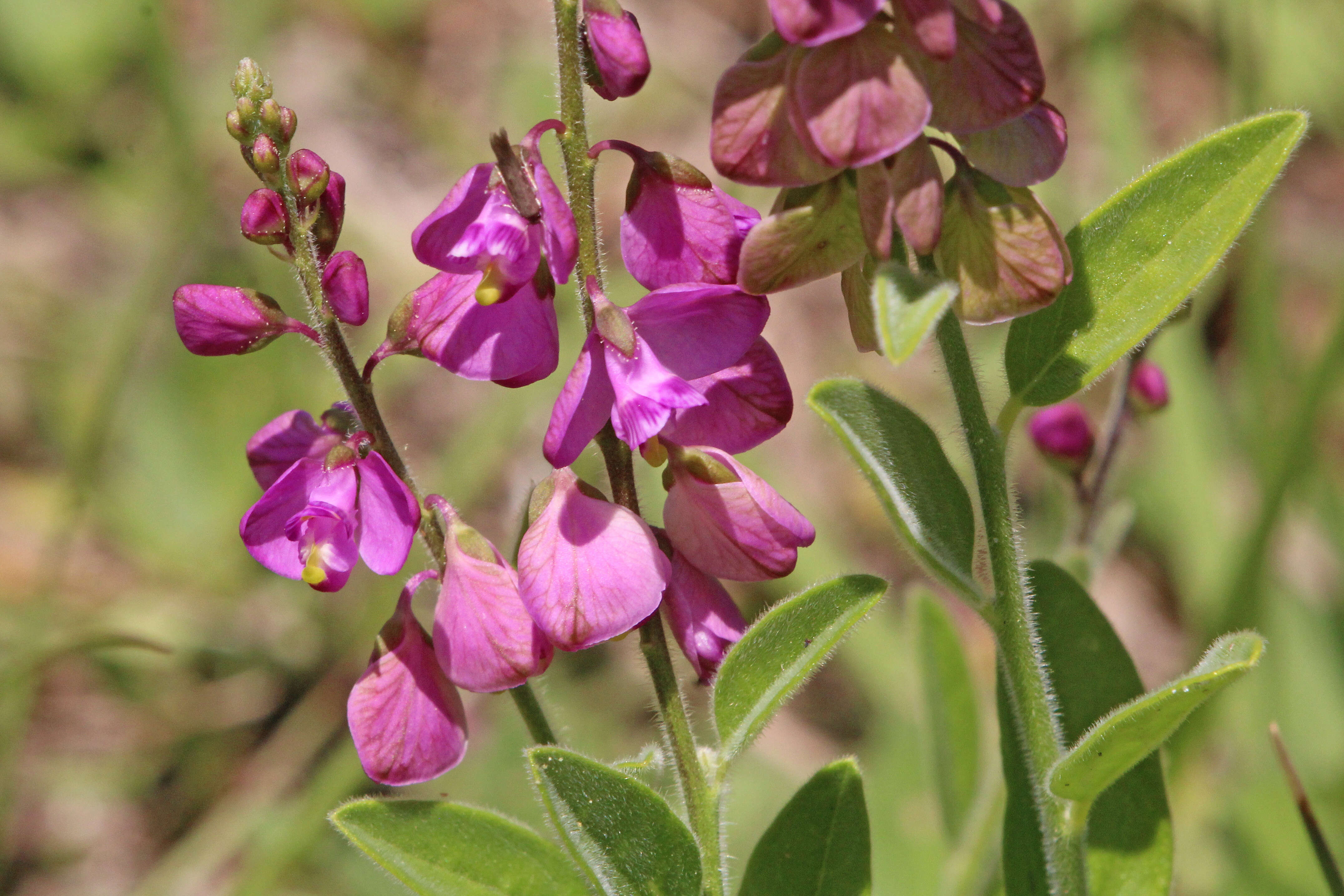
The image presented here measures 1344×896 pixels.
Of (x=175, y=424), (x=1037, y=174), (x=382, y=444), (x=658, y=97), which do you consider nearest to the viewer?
(x=1037, y=174)

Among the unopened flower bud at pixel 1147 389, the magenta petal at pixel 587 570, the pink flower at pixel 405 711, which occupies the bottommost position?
the pink flower at pixel 405 711

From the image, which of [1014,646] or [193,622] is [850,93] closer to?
[1014,646]

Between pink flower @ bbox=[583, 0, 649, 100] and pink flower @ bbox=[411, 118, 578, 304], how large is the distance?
0.07m

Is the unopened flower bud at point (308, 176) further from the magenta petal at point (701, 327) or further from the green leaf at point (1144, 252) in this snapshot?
the green leaf at point (1144, 252)

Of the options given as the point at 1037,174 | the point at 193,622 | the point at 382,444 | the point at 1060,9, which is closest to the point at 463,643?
the point at 382,444

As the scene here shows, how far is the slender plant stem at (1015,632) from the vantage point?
1.34 meters

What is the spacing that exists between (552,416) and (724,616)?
314 mm

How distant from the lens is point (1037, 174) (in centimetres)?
127

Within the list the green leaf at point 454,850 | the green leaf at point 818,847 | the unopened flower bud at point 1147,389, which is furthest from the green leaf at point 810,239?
the unopened flower bud at point 1147,389

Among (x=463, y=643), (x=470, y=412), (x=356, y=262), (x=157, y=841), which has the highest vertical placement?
(x=356, y=262)

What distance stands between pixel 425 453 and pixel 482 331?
3.14 metres

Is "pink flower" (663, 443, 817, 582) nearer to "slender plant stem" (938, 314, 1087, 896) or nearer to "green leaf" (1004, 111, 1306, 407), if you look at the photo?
"slender plant stem" (938, 314, 1087, 896)

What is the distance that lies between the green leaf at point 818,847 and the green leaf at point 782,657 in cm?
15

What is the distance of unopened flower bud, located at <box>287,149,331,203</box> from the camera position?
133 cm
